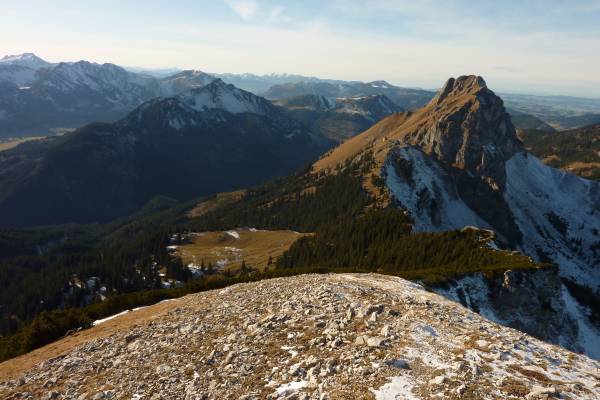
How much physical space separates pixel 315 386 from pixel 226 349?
28.8 feet

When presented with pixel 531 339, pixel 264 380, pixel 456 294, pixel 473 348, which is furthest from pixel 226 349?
pixel 456 294

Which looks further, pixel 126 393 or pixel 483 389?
pixel 126 393

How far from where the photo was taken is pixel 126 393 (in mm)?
25422

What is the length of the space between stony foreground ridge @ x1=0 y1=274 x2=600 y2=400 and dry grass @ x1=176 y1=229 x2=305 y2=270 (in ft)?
380

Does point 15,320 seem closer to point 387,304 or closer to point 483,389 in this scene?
point 387,304

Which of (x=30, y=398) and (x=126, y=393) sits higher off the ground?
(x=126, y=393)

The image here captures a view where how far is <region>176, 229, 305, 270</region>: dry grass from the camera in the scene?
16175cm

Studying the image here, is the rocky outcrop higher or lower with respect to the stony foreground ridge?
lower

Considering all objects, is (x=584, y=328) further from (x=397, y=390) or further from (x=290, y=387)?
(x=290, y=387)

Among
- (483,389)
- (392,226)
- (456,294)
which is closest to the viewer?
(483,389)

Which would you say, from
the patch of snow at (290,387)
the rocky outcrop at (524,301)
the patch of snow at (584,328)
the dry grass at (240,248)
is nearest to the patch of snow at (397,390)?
the patch of snow at (290,387)

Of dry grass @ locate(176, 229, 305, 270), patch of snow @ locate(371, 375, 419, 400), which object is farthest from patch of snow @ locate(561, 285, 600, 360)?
dry grass @ locate(176, 229, 305, 270)

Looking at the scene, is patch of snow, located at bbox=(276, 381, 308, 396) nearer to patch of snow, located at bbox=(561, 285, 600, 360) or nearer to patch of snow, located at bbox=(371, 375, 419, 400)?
patch of snow, located at bbox=(371, 375, 419, 400)

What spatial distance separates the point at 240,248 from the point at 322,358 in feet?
521
